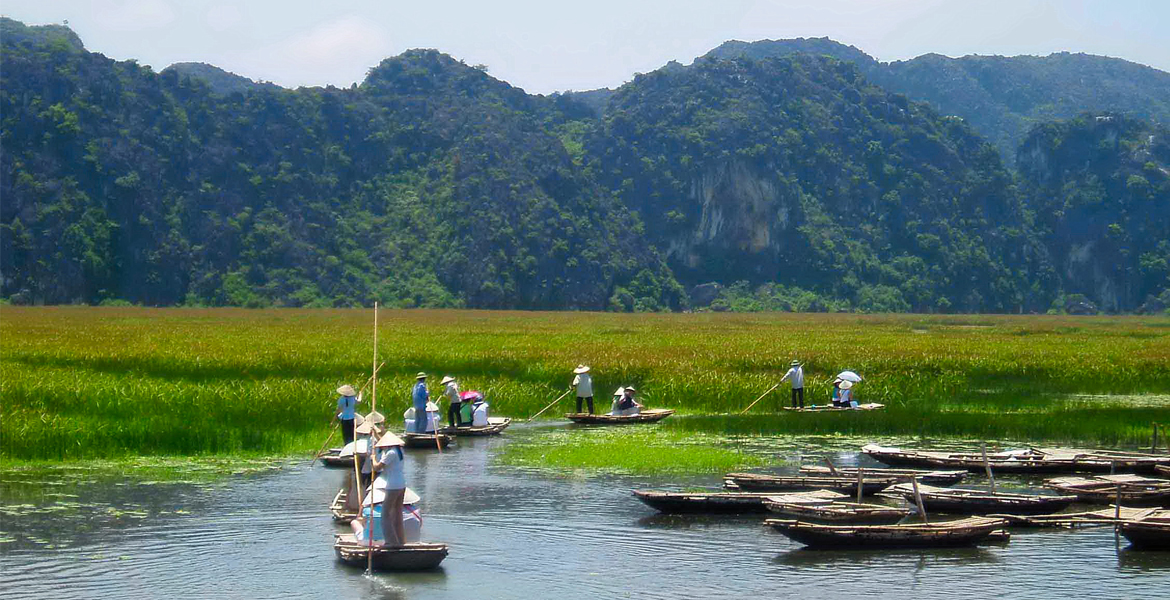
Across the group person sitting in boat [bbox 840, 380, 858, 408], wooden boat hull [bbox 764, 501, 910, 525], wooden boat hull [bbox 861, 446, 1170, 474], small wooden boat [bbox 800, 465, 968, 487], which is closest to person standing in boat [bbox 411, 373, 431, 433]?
small wooden boat [bbox 800, 465, 968, 487]

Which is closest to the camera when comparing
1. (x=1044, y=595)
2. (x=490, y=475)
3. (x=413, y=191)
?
(x=1044, y=595)

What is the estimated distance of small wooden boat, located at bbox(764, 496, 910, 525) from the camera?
55.8 feet

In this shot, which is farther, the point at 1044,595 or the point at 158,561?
the point at 158,561

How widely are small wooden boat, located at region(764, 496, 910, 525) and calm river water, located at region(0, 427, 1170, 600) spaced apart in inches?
18.9

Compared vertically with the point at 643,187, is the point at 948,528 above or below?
below

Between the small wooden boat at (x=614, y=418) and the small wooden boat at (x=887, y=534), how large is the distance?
1315 centimetres

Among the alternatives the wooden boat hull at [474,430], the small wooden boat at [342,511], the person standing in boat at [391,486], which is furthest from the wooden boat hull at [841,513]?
the wooden boat hull at [474,430]

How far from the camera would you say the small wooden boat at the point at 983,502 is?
18.2m

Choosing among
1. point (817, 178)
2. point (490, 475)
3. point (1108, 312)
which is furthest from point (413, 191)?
point (490, 475)

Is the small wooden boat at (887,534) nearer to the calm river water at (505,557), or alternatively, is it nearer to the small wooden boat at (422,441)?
the calm river water at (505,557)

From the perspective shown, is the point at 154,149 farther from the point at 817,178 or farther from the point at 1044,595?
the point at 1044,595

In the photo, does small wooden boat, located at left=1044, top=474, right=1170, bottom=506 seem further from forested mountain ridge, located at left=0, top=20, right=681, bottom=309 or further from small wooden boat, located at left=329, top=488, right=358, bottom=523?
forested mountain ridge, located at left=0, top=20, right=681, bottom=309

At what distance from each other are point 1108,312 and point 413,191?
91660mm

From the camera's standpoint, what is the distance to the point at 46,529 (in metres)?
17.4
